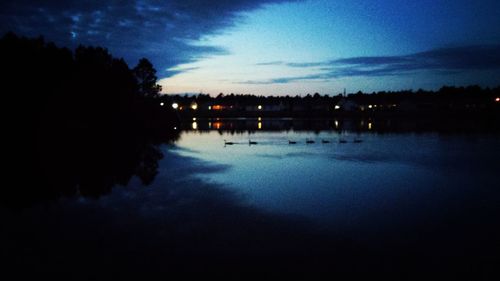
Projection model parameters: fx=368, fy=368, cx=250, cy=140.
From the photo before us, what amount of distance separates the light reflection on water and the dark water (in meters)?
0.11

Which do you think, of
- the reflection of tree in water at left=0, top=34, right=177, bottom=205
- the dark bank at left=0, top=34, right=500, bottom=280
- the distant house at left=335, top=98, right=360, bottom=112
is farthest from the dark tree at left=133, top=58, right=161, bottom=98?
the distant house at left=335, top=98, right=360, bottom=112

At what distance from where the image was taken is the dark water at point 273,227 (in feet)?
33.3

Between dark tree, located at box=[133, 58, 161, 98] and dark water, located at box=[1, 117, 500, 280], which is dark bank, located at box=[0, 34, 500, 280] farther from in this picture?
dark tree, located at box=[133, 58, 161, 98]

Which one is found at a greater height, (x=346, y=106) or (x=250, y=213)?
(x=346, y=106)

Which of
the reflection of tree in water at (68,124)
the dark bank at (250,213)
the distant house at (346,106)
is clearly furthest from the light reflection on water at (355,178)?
the distant house at (346,106)

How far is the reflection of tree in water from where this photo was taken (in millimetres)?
22000

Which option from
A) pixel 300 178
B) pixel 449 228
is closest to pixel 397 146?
pixel 300 178

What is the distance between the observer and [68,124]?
55.6 m

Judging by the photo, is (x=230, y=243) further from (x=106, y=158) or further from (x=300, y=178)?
(x=106, y=158)

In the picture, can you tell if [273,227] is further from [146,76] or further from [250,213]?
[146,76]

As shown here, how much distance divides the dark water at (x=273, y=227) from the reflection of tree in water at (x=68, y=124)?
3459 mm

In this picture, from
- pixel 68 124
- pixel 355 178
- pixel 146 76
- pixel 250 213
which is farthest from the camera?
pixel 146 76

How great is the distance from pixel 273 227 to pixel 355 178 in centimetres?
1077


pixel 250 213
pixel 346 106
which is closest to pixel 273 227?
pixel 250 213
